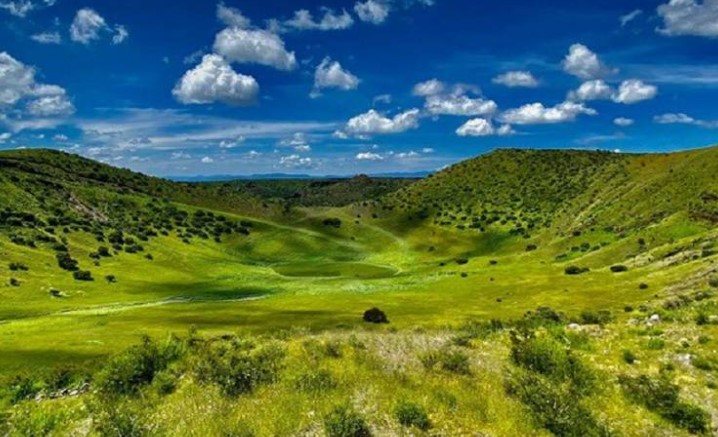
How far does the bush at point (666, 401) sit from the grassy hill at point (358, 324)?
55mm

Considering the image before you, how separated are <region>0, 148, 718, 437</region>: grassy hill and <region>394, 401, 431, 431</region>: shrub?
8 centimetres

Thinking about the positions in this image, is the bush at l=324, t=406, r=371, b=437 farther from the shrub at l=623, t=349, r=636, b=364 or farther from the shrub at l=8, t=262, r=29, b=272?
the shrub at l=8, t=262, r=29, b=272

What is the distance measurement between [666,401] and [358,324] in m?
41.0


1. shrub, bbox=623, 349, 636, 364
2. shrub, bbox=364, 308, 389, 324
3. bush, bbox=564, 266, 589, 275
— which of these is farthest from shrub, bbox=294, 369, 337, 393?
bush, bbox=564, 266, 589, 275

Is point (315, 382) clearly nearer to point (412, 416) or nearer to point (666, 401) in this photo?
point (412, 416)

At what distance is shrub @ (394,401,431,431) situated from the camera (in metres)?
18.4

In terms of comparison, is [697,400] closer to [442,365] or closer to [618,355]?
[618,355]

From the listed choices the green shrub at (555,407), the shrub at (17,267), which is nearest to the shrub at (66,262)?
the shrub at (17,267)

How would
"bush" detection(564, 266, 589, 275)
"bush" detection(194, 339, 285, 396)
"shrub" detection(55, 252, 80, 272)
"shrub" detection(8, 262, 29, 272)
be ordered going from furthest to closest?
"shrub" detection(55, 252, 80, 272)
"bush" detection(564, 266, 589, 275)
"shrub" detection(8, 262, 29, 272)
"bush" detection(194, 339, 285, 396)

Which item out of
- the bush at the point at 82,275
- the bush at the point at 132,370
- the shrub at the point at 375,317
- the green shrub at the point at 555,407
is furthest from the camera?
the bush at the point at 82,275

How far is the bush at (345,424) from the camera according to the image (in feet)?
57.8

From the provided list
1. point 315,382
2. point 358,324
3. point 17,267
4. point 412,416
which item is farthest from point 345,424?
point 17,267

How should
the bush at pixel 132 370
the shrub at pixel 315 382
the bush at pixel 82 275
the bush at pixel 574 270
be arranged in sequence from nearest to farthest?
the shrub at pixel 315 382 < the bush at pixel 132 370 < the bush at pixel 574 270 < the bush at pixel 82 275

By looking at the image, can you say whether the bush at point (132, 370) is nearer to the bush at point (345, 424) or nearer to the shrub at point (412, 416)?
the bush at point (345, 424)
